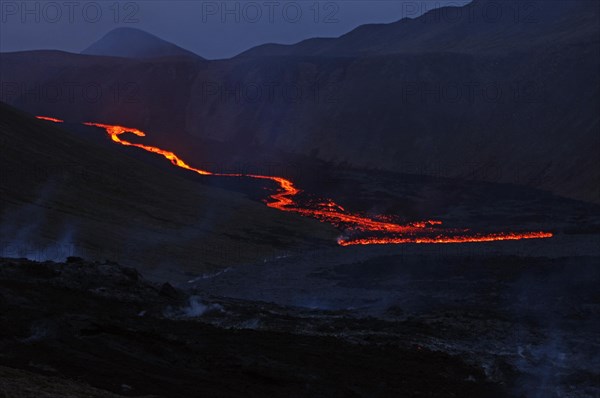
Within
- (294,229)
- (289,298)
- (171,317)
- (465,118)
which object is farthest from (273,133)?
(171,317)

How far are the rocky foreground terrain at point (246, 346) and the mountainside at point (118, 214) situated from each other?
1103 cm

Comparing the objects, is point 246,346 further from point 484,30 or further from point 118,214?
point 484,30

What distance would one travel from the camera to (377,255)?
4422 centimetres

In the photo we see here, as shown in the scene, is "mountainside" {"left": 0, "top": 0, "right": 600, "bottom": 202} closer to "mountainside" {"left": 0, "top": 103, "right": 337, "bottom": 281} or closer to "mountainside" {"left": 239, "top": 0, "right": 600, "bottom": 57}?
"mountainside" {"left": 239, "top": 0, "right": 600, "bottom": 57}

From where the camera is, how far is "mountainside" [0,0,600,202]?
7794 cm

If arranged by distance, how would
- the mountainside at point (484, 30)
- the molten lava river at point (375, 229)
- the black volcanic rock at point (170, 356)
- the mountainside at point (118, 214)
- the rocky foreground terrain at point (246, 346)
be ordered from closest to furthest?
the black volcanic rock at point (170, 356)
the rocky foreground terrain at point (246, 346)
the mountainside at point (118, 214)
the molten lava river at point (375, 229)
the mountainside at point (484, 30)

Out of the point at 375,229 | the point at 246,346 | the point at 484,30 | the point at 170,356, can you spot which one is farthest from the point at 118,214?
the point at 484,30

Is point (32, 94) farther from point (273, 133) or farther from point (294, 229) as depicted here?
point (294, 229)

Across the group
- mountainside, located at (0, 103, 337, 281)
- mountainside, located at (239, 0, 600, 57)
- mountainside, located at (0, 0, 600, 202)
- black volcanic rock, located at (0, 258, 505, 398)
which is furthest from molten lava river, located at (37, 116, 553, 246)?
mountainside, located at (239, 0, 600, 57)

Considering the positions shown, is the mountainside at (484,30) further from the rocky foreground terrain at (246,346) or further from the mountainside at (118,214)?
the rocky foreground terrain at (246,346)

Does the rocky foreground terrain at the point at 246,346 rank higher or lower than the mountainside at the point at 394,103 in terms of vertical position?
lower

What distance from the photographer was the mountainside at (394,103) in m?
77.9

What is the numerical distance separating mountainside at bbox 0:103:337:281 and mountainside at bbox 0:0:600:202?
85.0ft

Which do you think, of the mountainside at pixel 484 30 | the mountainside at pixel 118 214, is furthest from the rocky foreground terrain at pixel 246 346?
the mountainside at pixel 484 30
